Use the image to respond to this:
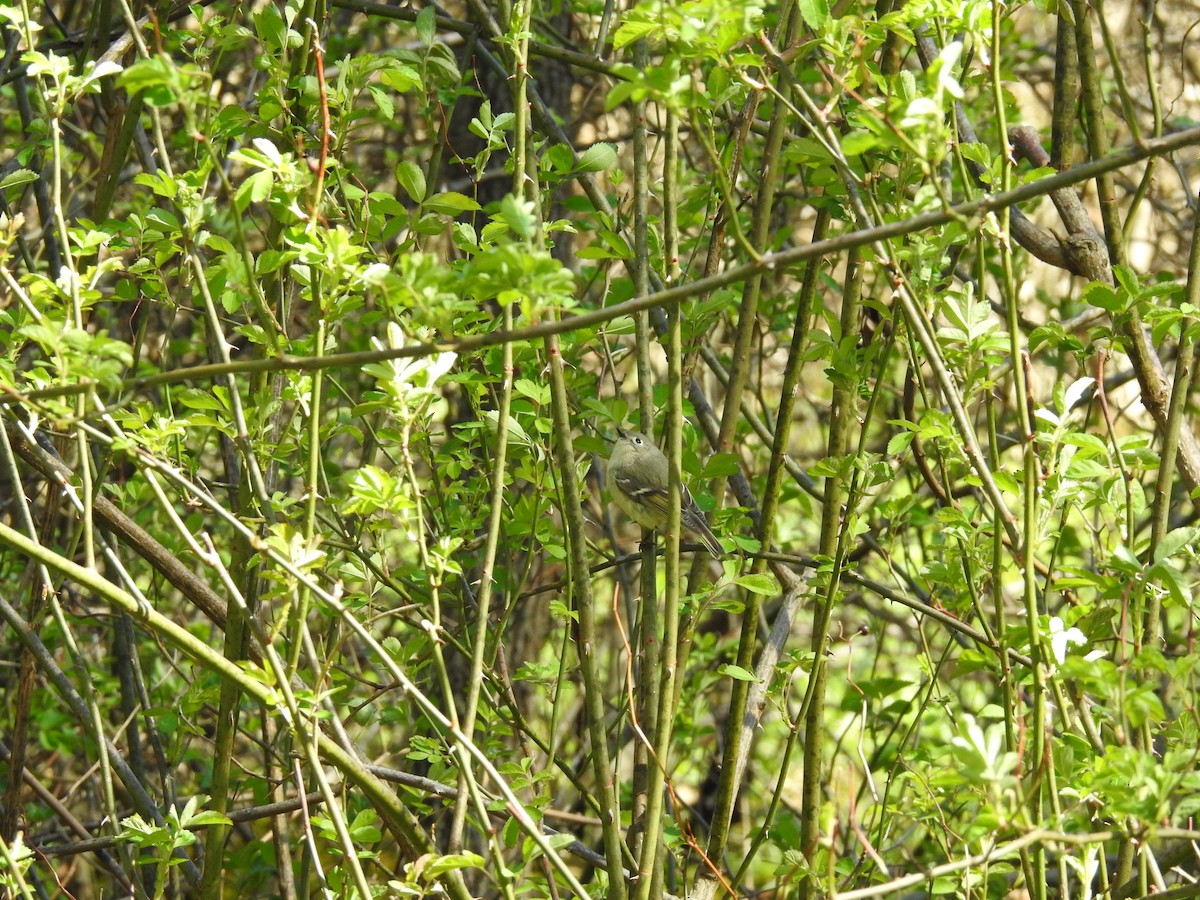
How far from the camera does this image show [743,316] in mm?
2729

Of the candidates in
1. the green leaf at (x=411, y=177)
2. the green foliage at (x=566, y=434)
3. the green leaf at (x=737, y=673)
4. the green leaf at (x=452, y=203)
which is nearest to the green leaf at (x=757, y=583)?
the green foliage at (x=566, y=434)

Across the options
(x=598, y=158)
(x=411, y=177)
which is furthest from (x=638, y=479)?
(x=411, y=177)

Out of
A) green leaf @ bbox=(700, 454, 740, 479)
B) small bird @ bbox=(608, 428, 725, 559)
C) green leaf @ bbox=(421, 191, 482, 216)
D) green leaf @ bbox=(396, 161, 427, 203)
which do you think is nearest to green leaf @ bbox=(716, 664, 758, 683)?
green leaf @ bbox=(700, 454, 740, 479)

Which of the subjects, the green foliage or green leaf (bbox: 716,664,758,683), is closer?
the green foliage

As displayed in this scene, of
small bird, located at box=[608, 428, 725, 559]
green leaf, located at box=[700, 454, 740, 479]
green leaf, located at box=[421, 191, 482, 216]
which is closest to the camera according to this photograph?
green leaf, located at box=[421, 191, 482, 216]

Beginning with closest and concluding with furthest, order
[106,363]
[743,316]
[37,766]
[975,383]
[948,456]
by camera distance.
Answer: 1. [106,363]
2. [975,383]
3. [948,456]
4. [743,316]
5. [37,766]

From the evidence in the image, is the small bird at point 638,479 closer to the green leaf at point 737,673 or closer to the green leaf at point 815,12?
the green leaf at point 737,673

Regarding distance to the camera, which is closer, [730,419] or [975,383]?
[975,383]

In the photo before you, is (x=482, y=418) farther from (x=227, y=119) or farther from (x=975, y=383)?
(x=975, y=383)

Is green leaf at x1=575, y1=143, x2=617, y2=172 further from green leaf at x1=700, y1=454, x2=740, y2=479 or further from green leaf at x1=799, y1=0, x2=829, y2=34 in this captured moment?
green leaf at x1=700, y1=454, x2=740, y2=479

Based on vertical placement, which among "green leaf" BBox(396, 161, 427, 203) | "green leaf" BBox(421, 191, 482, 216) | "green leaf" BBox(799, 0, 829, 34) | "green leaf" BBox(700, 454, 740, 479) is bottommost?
"green leaf" BBox(700, 454, 740, 479)

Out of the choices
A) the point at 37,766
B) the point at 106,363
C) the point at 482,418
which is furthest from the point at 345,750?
the point at 37,766

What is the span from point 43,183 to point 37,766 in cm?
277

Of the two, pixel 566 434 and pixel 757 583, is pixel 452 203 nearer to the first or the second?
pixel 566 434
